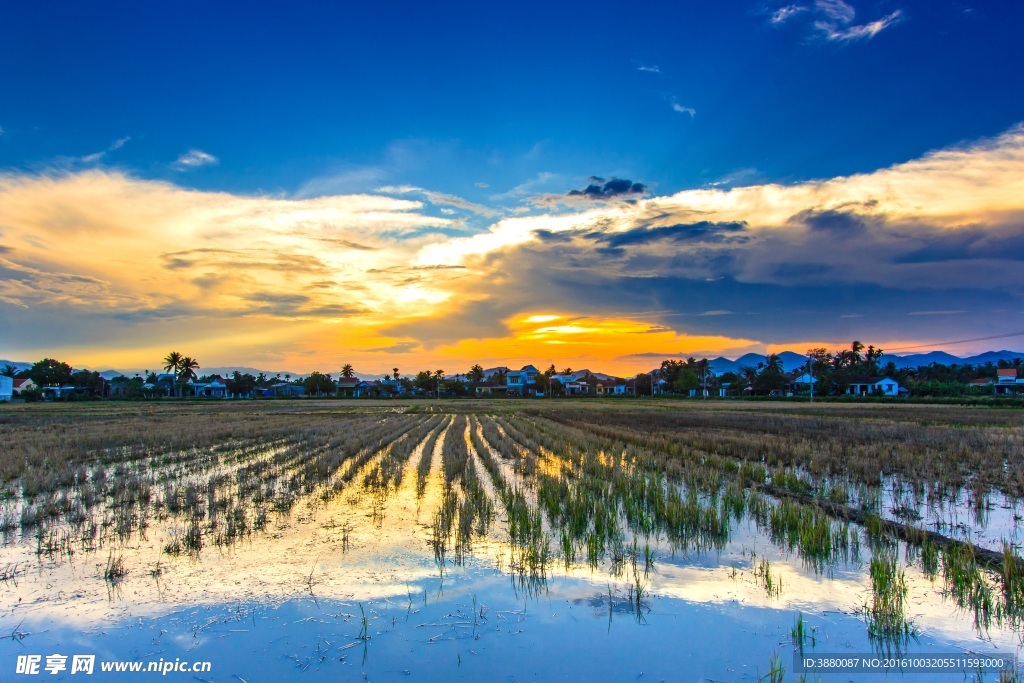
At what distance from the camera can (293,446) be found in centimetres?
1688

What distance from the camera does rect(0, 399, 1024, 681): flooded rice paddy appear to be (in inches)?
161

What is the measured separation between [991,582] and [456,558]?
5.29m

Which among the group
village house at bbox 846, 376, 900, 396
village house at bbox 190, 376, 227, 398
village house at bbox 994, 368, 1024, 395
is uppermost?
village house at bbox 994, 368, 1024, 395

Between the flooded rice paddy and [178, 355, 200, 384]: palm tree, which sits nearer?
the flooded rice paddy

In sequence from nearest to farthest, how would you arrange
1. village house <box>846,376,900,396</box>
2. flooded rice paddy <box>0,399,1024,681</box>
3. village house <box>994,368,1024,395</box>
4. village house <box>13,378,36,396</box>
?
1. flooded rice paddy <box>0,399,1024,681</box>
2. village house <box>846,376,900,396</box>
3. village house <box>994,368,1024,395</box>
4. village house <box>13,378,36,396</box>

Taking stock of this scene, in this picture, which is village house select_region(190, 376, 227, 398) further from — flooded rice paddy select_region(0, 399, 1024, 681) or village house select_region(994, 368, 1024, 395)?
village house select_region(994, 368, 1024, 395)

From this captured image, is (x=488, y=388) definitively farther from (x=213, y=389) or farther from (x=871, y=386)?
(x=871, y=386)

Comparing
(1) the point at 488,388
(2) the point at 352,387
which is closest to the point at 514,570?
(1) the point at 488,388

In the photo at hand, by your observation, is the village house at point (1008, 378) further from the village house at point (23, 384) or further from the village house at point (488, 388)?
the village house at point (23, 384)

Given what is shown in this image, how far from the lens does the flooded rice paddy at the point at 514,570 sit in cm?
409

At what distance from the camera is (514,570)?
5859mm

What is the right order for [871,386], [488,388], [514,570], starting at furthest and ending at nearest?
1. [488,388]
2. [871,386]
3. [514,570]

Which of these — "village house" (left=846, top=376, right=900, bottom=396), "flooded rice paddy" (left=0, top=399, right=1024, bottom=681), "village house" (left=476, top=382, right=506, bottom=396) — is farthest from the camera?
"village house" (left=476, top=382, right=506, bottom=396)

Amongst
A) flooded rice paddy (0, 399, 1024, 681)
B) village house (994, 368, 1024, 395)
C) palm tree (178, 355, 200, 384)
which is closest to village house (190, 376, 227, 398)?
palm tree (178, 355, 200, 384)
